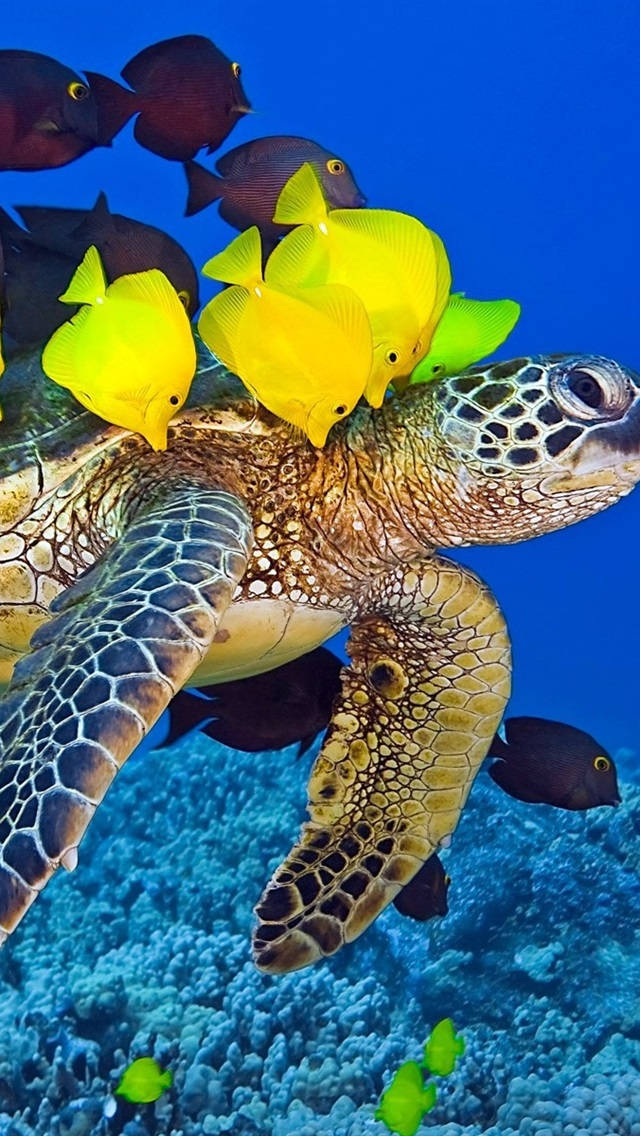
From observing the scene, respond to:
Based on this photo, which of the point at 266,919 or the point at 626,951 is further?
the point at 626,951

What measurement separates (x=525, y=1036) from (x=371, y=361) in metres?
3.41

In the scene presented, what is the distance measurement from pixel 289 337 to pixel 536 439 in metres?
0.80

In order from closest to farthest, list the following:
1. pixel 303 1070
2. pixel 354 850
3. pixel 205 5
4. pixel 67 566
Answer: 1. pixel 67 566
2. pixel 354 850
3. pixel 303 1070
4. pixel 205 5

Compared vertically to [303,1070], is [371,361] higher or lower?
higher

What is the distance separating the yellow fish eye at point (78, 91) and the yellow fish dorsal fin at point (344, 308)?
1.16m

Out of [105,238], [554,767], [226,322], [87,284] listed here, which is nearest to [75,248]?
[105,238]

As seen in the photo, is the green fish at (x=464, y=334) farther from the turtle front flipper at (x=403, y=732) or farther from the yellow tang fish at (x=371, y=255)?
the turtle front flipper at (x=403, y=732)

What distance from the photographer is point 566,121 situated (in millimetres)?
41156

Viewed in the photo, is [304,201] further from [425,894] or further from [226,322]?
[425,894]

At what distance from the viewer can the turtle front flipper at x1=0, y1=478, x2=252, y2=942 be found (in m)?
1.58

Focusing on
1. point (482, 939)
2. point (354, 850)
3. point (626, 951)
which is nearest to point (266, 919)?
point (354, 850)

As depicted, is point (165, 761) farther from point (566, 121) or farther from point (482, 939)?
point (566, 121)

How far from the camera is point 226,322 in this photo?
2418mm

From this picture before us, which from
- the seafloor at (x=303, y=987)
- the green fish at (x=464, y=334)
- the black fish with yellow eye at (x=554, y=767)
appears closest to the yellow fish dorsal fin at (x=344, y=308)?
the green fish at (x=464, y=334)
